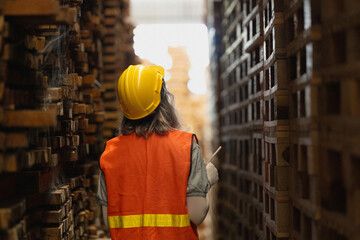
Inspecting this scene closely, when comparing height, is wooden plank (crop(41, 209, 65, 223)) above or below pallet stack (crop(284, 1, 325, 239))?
below

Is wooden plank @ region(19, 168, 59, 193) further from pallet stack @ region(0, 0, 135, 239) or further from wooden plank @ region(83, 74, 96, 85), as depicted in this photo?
wooden plank @ region(83, 74, 96, 85)

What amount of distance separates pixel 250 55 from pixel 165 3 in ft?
22.7

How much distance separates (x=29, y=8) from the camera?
8.16 ft

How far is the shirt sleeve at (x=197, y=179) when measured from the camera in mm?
3100

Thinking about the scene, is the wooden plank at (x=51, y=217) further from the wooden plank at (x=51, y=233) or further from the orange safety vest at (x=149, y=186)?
the orange safety vest at (x=149, y=186)

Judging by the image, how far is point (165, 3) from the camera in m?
11.4

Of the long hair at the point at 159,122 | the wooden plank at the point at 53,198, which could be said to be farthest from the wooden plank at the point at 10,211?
the long hair at the point at 159,122

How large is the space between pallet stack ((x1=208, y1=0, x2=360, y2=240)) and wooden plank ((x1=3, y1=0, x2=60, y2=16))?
160 centimetres

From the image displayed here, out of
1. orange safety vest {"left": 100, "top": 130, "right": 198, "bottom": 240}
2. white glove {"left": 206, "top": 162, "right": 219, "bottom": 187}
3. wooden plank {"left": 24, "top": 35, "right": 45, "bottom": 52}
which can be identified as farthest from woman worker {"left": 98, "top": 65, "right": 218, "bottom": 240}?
wooden plank {"left": 24, "top": 35, "right": 45, "bottom": 52}

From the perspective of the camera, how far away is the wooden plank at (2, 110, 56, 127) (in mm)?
2467

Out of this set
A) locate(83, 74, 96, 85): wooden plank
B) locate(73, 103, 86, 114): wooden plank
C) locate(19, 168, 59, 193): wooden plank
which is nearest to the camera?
locate(19, 168, 59, 193): wooden plank

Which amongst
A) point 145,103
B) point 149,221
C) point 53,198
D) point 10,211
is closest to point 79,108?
point 53,198

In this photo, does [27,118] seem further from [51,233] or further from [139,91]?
[51,233]

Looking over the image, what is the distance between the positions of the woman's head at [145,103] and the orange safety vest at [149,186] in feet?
0.27
